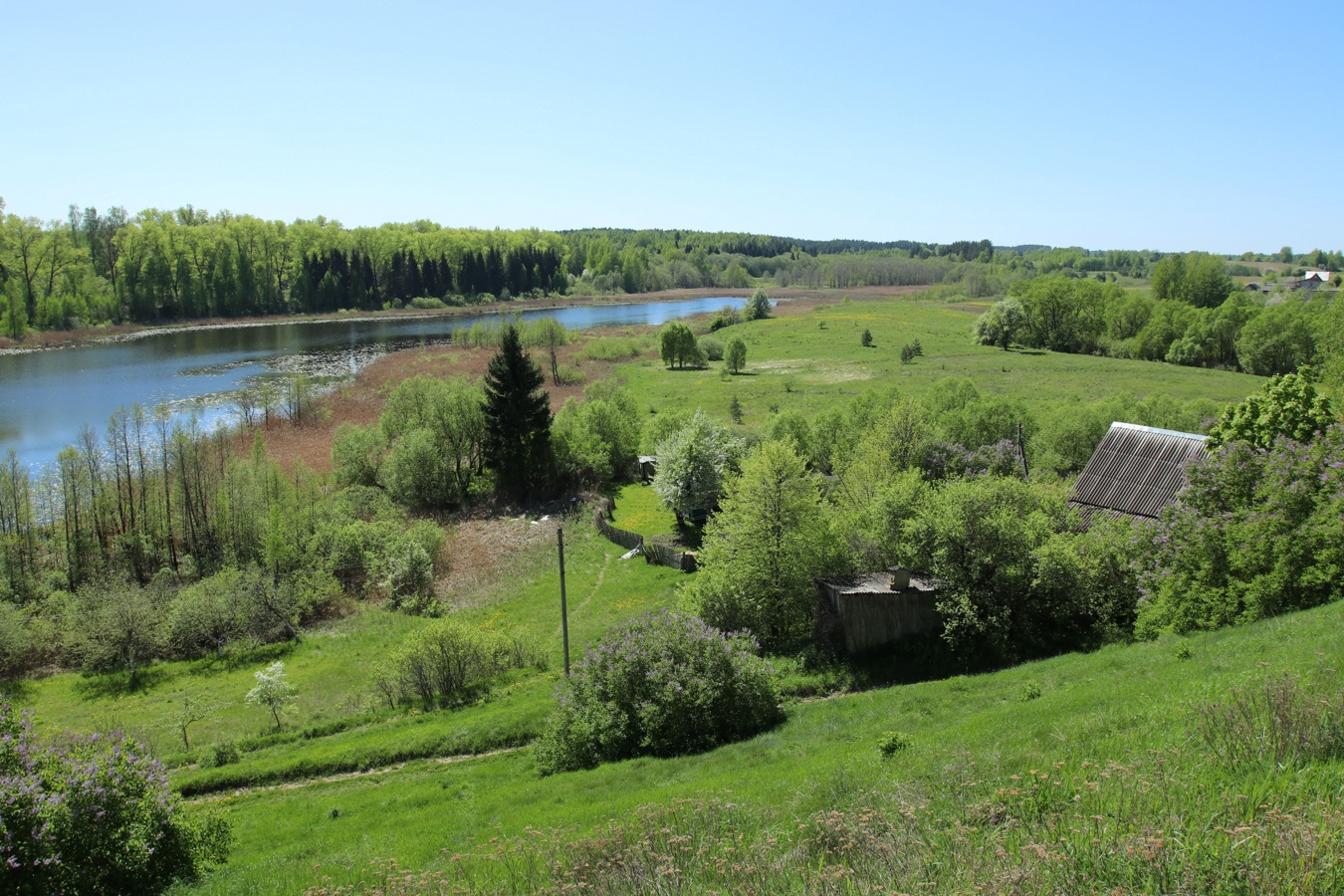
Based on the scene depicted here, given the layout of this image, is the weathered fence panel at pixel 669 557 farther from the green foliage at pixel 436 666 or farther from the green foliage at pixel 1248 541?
the green foliage at pixel 1248 541

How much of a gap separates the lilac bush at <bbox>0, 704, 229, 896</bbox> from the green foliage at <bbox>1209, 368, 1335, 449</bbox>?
25.5 m

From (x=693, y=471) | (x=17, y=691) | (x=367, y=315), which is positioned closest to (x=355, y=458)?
(x=17, y=691)

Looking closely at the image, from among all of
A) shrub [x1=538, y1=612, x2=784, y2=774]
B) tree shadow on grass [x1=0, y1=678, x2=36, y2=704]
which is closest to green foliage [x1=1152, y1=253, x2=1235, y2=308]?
shrub [x1=538, y1=612, x2=784, y2=774]

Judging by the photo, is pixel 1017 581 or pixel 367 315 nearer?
pixel 1017 581

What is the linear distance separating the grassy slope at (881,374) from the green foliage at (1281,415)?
27.7 m

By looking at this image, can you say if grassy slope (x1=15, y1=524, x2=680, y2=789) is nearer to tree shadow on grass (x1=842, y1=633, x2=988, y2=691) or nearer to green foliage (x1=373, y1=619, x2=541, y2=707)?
green foliage (x1=373, y1=619, x2=541, y2=707)

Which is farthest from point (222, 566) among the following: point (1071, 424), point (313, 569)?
point (1071, 424)

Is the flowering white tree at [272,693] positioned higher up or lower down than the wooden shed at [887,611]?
lower down

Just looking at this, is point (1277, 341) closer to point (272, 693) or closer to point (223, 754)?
point (272, 693)

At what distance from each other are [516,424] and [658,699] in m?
26.0

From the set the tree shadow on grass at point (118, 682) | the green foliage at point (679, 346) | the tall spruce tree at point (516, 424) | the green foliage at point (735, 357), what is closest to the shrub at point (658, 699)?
the tree shadow on grass at point (118, 682)

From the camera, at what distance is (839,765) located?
12.0 metres

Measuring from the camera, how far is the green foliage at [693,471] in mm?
32375

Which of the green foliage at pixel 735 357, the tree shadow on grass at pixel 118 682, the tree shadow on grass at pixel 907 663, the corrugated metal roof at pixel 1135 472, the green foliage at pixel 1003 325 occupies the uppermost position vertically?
the green foliage at pixel 1003 325
